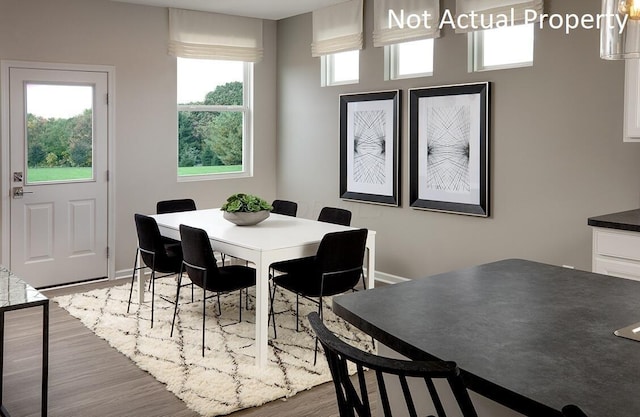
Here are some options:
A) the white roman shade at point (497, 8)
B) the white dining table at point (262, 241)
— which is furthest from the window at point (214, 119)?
the white roman shade at point (497, 8)

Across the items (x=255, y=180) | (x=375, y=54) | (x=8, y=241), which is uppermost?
(x=375, y=54)

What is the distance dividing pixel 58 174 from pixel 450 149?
11.8ft

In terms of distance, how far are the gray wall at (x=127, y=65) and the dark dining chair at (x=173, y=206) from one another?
843mm

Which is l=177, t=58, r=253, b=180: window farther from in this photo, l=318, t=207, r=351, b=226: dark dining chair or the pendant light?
the pendant light

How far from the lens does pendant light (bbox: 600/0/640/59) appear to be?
160 centimetres

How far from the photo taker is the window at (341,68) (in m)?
6.01

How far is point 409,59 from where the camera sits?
539 centimetres

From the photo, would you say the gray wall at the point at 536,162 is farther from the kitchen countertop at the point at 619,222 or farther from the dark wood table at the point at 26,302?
the dark wood table at the point at 26,302

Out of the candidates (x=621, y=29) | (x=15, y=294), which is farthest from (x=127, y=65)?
(x=621, y=29)

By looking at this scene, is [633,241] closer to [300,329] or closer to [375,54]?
[300,329]

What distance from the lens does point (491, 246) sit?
187 inches

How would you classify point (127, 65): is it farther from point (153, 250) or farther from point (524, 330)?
point (524, 330)

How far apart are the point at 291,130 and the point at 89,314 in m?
3.12

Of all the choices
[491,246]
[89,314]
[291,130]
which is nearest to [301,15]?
[291,130]
